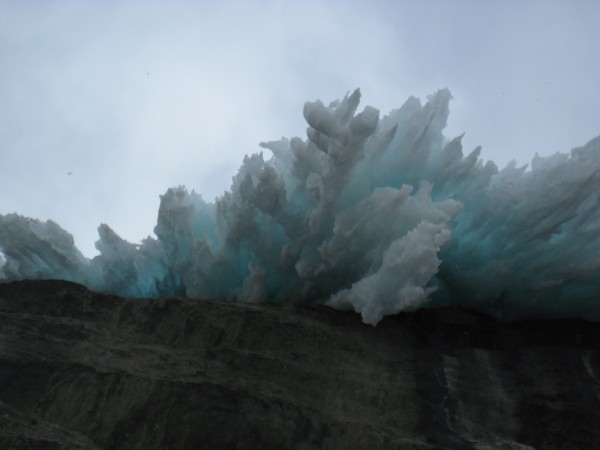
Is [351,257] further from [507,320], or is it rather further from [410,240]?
[507,320]

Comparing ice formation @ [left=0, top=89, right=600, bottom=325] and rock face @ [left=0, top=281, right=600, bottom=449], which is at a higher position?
ice formation @ [left=0, top=89, right=600, bottom=325]

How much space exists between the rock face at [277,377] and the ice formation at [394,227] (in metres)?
0.62

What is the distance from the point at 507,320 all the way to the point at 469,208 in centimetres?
182

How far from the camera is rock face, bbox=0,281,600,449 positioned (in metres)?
8.66

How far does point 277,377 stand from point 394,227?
282 cm

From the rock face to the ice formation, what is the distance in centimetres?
62

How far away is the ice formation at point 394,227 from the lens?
10375 mm

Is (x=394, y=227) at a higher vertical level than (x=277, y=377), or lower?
higher

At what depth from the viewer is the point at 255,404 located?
895cm

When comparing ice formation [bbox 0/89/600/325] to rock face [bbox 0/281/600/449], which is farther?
ice formation [bbox 0/89/600/325]

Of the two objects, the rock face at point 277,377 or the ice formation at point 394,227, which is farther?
the ice formation at point 394,227

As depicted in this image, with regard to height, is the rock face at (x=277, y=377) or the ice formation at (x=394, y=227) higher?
the ice formation at (x=394, y=227)

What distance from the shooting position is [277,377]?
31.0 ft

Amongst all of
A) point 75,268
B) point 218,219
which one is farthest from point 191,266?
point 75,268
